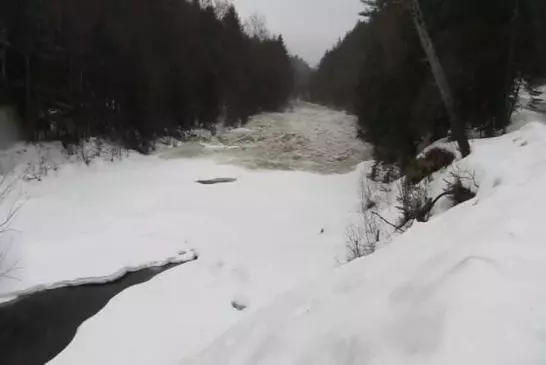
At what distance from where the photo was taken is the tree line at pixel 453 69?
14.9 meters

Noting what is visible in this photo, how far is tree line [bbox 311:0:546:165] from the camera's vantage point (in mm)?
14875

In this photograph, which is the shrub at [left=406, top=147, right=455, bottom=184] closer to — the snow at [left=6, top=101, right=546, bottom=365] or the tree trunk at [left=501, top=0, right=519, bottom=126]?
the snow at [left=6, top=101, right=546, bottom=365]

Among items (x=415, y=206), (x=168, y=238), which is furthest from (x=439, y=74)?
(x=168, y=238)

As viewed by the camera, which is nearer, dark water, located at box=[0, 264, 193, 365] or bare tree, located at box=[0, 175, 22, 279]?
dark water, located at box=[0, 264, 193, 365]

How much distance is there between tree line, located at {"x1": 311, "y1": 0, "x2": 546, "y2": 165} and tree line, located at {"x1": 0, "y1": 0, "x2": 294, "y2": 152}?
43.1 feet

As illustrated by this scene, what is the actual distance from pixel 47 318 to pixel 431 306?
7269 millimetres

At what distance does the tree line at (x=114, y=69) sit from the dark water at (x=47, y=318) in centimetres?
1301

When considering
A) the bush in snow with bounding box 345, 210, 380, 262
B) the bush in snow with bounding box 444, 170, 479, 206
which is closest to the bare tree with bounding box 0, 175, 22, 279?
the bush in snow with bounding box 345, 210, 380, 262

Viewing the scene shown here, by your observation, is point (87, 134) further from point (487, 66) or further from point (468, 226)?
point (468, 226)

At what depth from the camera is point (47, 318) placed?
8594 millimetres

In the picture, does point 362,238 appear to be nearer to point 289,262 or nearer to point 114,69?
point 289,262

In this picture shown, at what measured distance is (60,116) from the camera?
22.4m

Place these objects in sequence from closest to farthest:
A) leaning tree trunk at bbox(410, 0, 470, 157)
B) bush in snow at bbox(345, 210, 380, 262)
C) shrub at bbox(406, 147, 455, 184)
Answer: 1. bush in snow at bbox(345, 210, 380, 262)
2. leaning tree trunk at bbox(410, 0, 470, 157)
3. shrub at bbox(406, 147, 455, 184)

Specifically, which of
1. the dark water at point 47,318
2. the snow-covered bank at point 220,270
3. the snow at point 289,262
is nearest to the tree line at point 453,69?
the snow at point 289,262
